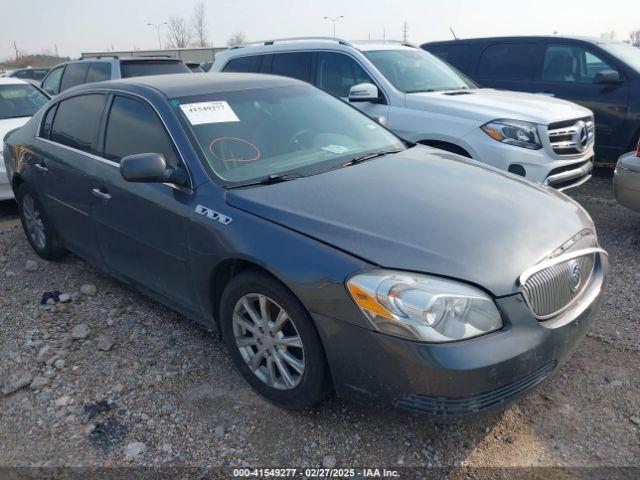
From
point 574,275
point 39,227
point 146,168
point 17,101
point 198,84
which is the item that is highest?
point 198,84

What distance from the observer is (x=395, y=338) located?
84.6 inches

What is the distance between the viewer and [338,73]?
6273 mm

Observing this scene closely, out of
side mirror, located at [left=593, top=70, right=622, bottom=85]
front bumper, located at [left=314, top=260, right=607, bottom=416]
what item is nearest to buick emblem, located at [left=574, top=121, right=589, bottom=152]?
side mirror, located at [left=593, top=70, right=622, bottom=85]

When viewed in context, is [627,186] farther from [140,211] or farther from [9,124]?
[9,124]

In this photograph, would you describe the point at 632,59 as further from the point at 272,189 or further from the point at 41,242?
the point at 41,242

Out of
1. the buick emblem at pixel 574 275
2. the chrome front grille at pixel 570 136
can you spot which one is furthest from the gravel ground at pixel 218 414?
the chrome front grille at pixel 570 136

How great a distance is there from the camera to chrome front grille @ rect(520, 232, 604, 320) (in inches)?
90.6

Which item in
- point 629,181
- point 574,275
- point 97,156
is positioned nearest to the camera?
point 574,275

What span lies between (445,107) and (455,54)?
3.41 meters

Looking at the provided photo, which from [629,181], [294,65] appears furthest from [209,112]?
[294,65]

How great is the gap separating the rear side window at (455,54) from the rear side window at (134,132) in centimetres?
599

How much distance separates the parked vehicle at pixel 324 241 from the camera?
218 centimetres

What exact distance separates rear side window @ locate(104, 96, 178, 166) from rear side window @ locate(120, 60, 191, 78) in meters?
5.45

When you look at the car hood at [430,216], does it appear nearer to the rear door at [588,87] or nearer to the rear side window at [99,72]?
the rear door at [588,87]
